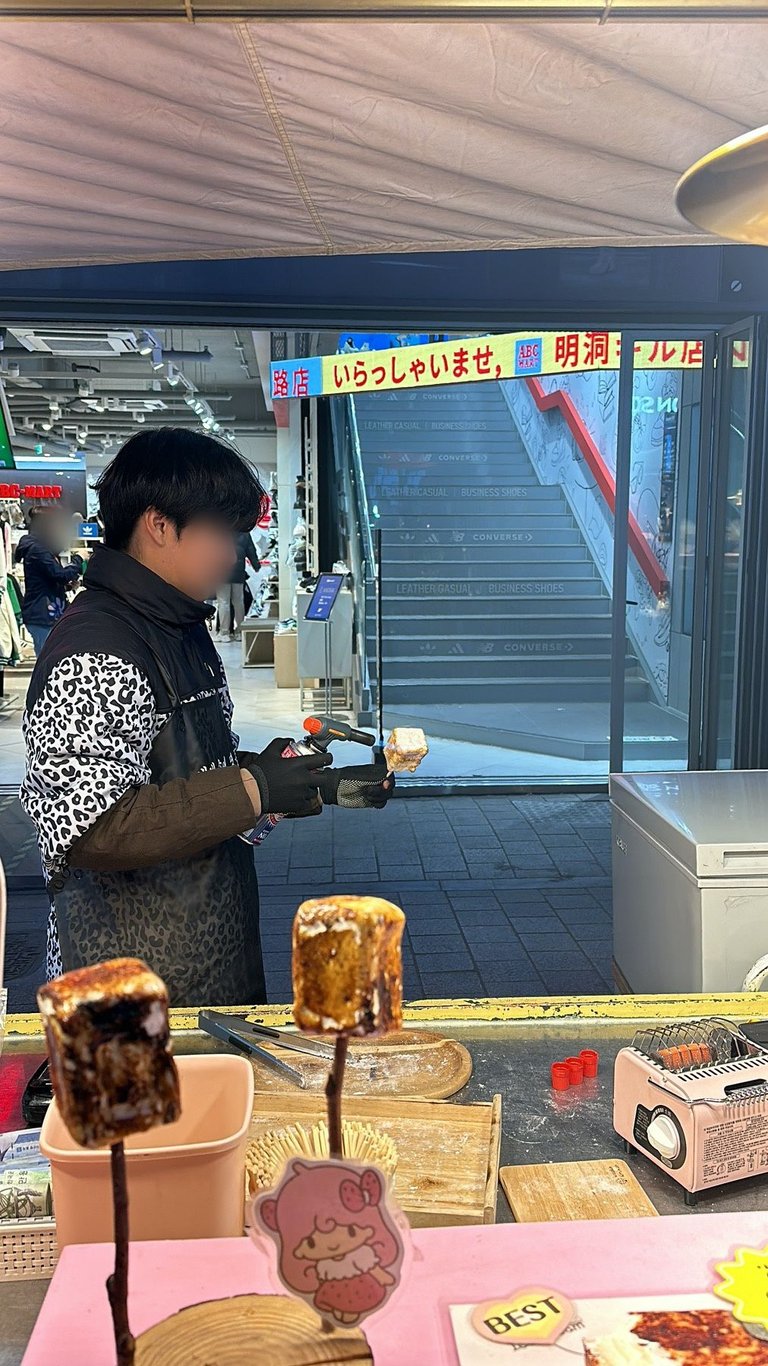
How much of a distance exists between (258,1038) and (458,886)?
3655mm

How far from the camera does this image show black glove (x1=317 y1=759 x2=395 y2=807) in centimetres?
179

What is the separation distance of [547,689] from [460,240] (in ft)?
23.6

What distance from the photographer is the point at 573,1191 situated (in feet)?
3.65

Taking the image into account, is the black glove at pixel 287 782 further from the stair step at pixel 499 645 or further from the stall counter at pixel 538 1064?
Answer: the stair step at pixel 499 645

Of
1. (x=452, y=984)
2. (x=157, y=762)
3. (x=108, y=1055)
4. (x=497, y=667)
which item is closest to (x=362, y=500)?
(x=497, y=667)

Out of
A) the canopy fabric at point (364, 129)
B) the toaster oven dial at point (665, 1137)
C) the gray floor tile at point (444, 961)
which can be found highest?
the canopy fabric at point (364, 129)

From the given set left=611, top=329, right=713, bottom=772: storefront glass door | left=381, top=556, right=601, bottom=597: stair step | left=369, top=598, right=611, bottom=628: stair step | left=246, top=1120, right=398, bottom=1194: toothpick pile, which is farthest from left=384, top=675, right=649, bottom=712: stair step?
left=246, top=1120, right=398, bottom=1194: toothpick pile

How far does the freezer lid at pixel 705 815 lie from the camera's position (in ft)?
6.18

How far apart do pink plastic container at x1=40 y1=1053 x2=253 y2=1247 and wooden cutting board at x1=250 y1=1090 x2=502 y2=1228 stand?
188 mm

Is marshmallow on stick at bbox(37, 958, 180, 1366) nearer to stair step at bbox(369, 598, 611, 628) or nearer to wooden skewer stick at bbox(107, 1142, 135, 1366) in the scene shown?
wooden skewer stick at bbox(107, 1142, 135, 1366)

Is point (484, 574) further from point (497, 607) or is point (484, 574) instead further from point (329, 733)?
point (329, 733)

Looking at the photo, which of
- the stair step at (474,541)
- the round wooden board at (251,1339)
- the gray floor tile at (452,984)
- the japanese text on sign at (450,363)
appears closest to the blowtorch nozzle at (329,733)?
the round wooden board at (251,1339)

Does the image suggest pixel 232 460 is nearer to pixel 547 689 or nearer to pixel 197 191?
pixel 197 191

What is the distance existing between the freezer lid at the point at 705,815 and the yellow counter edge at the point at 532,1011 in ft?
1.02
